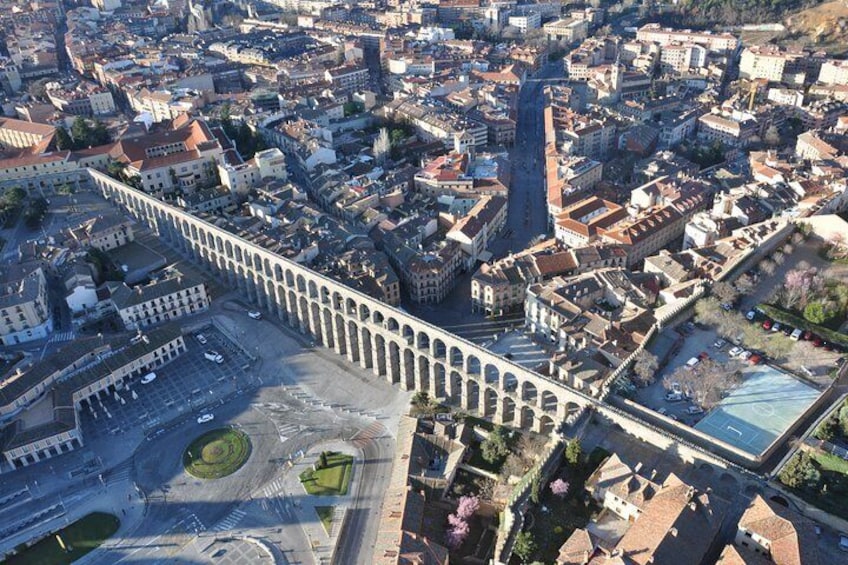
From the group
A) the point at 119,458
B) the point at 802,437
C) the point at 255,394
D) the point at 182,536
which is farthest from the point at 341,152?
the point at 802,437

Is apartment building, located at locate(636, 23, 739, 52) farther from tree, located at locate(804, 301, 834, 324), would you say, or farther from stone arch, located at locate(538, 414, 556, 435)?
Answer: stone arch, located at locate(538, 414, 556, 435)

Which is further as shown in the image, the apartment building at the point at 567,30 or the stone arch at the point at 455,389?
the apartment building at the point at 567,30

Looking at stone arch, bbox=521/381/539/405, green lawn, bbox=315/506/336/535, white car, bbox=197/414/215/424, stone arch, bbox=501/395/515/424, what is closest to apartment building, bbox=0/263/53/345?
white car, bbox=197/414/215/424

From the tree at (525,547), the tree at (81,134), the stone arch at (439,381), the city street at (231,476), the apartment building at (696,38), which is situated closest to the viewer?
the tree at (525,547)

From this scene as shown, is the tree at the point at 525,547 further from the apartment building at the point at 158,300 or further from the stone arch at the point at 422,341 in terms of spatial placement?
the apartment building at the point at 158,300

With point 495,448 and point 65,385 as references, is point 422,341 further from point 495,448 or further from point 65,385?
point 65,385

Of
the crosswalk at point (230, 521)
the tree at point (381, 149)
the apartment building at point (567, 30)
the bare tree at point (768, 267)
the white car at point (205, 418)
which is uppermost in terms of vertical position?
the apartment building at point (567, 30)

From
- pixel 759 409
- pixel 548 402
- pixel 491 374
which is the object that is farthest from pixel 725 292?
pixel 491 374

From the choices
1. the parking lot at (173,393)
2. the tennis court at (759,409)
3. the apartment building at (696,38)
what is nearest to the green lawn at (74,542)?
the parking lot at (173,393)

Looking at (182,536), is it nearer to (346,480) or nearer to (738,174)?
(346,480)
